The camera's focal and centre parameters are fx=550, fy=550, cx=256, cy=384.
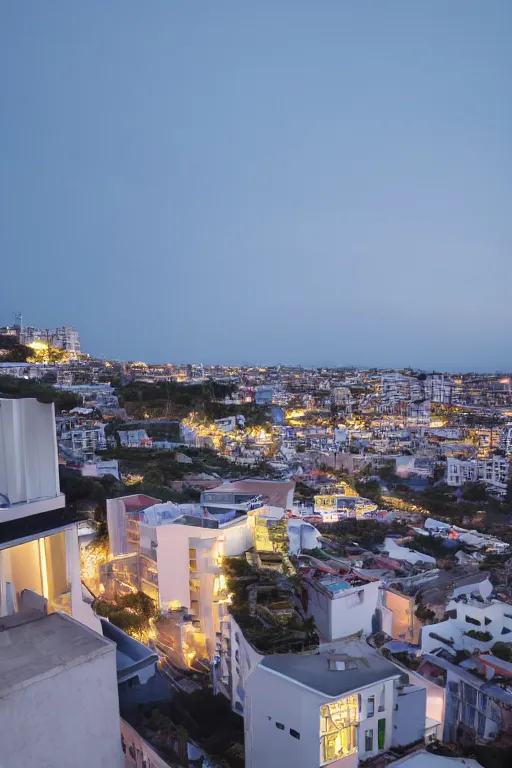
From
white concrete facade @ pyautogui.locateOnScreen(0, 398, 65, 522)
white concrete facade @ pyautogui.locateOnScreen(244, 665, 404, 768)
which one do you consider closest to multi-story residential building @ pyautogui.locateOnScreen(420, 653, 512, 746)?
white concrete facade @ pyautogui.locateOnScreen(244, 665, 404, 768)

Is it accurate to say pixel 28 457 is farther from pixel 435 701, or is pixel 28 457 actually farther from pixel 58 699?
pixel 435 701

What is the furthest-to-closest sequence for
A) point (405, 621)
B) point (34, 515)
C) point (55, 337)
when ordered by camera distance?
1. point (55, 337)
2. point (405, 621)
3. point (34, 515)

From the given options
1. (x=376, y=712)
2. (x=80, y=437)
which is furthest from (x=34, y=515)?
(x=80, y=437)

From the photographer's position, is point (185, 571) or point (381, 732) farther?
point (185, 571)

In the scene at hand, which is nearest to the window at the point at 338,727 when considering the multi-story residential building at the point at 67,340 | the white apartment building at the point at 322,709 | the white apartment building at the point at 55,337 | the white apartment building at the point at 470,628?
the white apartment building at the point at 322,709

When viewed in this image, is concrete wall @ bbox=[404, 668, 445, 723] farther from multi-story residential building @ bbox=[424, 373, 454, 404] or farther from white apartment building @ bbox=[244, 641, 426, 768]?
multi-story residential building @ bbox=[424, 373, 454, 404]

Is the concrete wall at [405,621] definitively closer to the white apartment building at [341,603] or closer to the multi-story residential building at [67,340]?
the white apartment building at [341,603]

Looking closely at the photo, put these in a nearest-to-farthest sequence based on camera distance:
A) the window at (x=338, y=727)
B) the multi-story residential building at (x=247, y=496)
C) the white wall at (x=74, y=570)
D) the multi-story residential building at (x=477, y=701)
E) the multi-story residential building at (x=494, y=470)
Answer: the white wall at (x=74, y=570), the window at (x=338, y=727), the multi-story residential building at (x=477, y=701), the multi-story residential building at (x=247, y=496), the multi-story residential building at (x=494, y=470)
